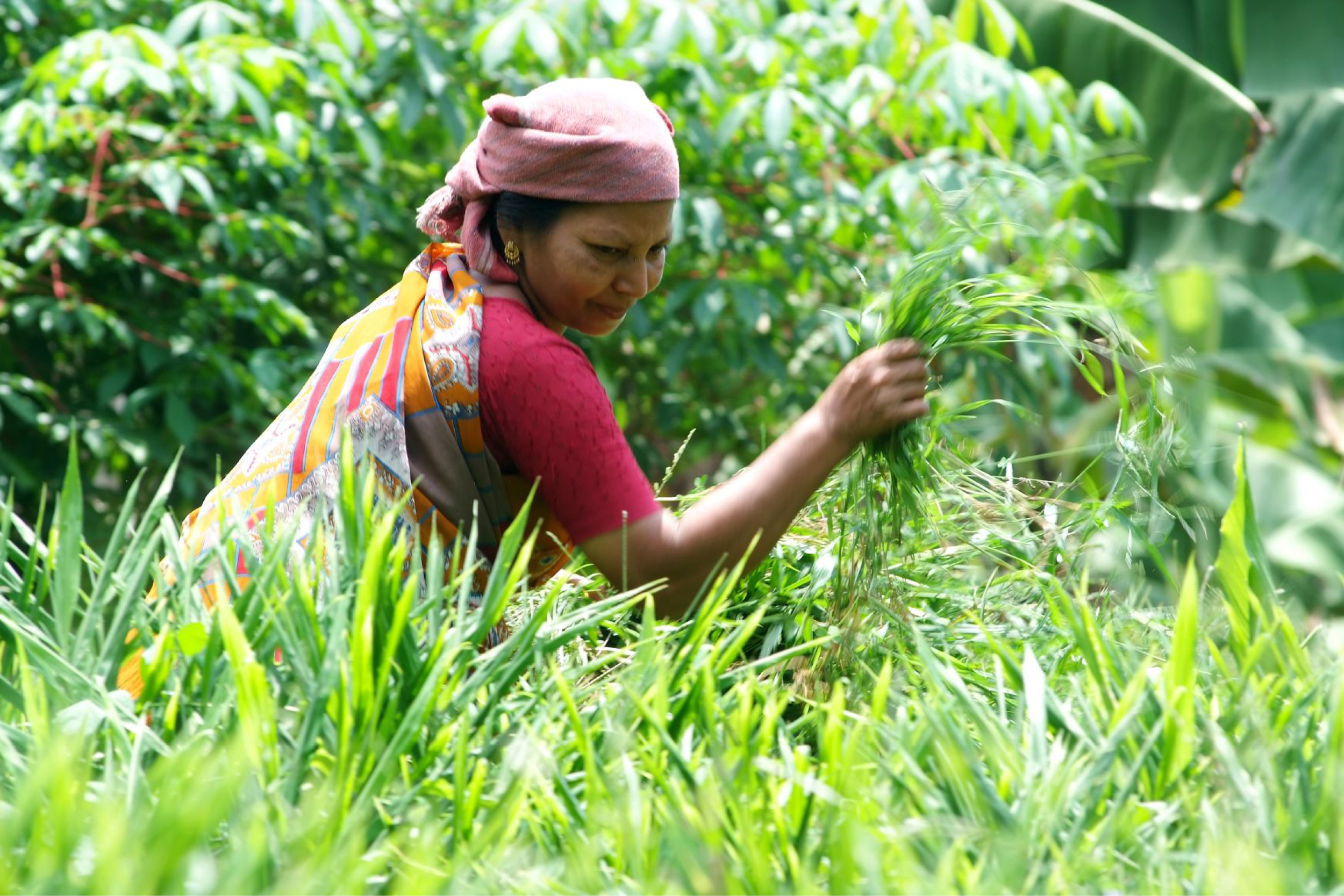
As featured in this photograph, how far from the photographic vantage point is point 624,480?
4.67 ft

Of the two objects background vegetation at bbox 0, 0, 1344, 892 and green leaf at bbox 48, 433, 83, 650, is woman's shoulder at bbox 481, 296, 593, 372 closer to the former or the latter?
background vegetation at bbox 0, 0, 1344, 892

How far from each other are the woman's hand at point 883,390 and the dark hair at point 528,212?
40 centimetres

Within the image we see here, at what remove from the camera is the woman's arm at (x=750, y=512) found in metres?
1.37

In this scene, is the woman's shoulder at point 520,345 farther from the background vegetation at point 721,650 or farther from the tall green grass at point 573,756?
the tall green grass at point 573,756

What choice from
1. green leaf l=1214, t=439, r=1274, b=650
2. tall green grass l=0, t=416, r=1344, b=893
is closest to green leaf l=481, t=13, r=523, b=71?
tall green grass l=0, t=416, r=1344, b=893

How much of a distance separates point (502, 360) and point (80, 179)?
7.56ft

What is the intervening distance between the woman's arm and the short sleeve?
0.10 ft

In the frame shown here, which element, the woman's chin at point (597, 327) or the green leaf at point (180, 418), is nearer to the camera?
the woman's chin at point (597, 327)

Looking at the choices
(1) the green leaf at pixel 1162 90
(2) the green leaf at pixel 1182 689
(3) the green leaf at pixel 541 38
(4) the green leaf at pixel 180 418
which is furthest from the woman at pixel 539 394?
(1) the green leaf at pixel 1162 90

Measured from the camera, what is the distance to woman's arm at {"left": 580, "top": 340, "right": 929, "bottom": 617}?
1.37 metres

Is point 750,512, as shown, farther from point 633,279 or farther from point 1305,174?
point 1305,174

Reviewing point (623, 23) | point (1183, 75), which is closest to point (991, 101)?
point (623, 23)

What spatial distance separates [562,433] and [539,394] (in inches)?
1.9

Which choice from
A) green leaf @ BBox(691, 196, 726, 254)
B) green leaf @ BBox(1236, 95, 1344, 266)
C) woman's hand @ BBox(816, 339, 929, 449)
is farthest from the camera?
green leaf @ BBox(1236, 95, 1344, 266)
